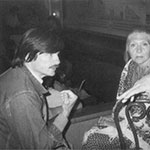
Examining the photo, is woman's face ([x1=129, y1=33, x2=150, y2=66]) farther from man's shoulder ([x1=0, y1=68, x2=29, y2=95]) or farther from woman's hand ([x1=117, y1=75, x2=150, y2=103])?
man's shoulder ([x1=0, y1=68, x2=29, y2=95])

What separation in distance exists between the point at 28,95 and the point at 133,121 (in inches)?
33.8

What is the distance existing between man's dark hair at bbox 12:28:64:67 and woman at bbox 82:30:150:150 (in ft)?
1.71

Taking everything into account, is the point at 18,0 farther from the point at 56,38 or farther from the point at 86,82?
the point at 56,38

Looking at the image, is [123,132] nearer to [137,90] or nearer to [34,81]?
[137,90]

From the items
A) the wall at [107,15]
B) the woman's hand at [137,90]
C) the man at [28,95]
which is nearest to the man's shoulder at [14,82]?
the man at [28,95]

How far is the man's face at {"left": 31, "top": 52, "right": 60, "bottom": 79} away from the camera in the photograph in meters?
1.42

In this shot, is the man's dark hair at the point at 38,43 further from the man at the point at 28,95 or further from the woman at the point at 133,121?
the woman at the point at 133,121

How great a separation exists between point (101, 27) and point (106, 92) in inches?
38.9

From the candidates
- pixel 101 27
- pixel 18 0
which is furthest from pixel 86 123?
pixel 18 0

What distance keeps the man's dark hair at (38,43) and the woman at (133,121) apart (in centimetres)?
52

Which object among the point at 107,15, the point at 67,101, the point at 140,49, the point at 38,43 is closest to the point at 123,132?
the point at 67,101

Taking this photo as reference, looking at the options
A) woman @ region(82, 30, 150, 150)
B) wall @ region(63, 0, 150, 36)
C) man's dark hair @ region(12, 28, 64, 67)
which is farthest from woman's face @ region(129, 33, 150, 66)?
wall @ region(63, 0, 150, 36)

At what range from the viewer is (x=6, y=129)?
1322 millimetres

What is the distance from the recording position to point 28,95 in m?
1.26
